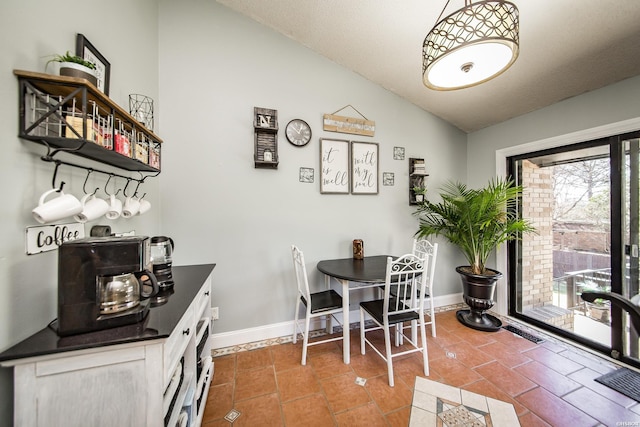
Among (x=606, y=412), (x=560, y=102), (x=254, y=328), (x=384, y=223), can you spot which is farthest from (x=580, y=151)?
(x=254, y=328)

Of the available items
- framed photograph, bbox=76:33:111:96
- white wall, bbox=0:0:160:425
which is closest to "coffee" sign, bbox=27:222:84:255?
white wall, bbox=0:0:160:425

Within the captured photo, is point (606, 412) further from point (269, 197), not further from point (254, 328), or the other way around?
point (269, 197)

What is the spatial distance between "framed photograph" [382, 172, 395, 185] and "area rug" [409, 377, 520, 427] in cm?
198

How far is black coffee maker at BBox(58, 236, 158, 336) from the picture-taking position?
2.83 feet

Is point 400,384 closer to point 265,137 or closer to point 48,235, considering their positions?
point 48,235

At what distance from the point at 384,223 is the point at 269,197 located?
1.40m

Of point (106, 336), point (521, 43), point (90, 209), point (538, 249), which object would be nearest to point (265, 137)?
point (90, 209)

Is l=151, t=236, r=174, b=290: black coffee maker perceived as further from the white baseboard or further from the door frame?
the door frame

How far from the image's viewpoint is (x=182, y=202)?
2.08 meters

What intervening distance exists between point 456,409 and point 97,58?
3.08 meters

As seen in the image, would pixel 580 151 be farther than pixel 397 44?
Yes

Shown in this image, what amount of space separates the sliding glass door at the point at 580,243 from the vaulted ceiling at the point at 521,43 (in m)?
0.63

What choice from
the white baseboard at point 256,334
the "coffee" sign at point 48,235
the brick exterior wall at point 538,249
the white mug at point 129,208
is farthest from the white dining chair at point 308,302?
the brick exterior wall at point 538,249

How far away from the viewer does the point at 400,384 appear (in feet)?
5.65
